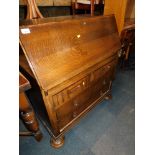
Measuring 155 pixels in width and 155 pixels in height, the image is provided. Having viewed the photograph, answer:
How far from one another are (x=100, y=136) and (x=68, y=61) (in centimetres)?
85

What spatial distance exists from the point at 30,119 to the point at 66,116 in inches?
11.9

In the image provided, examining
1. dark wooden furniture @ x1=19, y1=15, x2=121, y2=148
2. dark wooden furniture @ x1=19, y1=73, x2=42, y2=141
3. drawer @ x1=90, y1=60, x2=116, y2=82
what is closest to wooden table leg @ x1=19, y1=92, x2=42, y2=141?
dark wooden furniture @ x1=19, y1=73, x2=42, y2=141

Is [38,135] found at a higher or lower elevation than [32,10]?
lower

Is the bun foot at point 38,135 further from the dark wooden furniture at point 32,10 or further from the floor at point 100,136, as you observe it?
the dark wooden furniture at point 32,10

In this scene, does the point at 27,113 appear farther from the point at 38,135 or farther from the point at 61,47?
the point at 61,47

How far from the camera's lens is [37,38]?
83cm

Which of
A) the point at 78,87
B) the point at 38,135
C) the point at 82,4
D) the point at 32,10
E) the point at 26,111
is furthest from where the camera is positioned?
the point at 82,4

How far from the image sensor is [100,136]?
1.34 metres

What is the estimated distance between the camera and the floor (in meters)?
1.21

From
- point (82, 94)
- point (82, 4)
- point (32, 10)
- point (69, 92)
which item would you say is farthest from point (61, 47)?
point (82, 4)

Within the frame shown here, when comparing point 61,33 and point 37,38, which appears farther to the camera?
point 61,33

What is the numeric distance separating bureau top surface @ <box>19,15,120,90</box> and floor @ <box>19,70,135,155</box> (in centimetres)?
70
